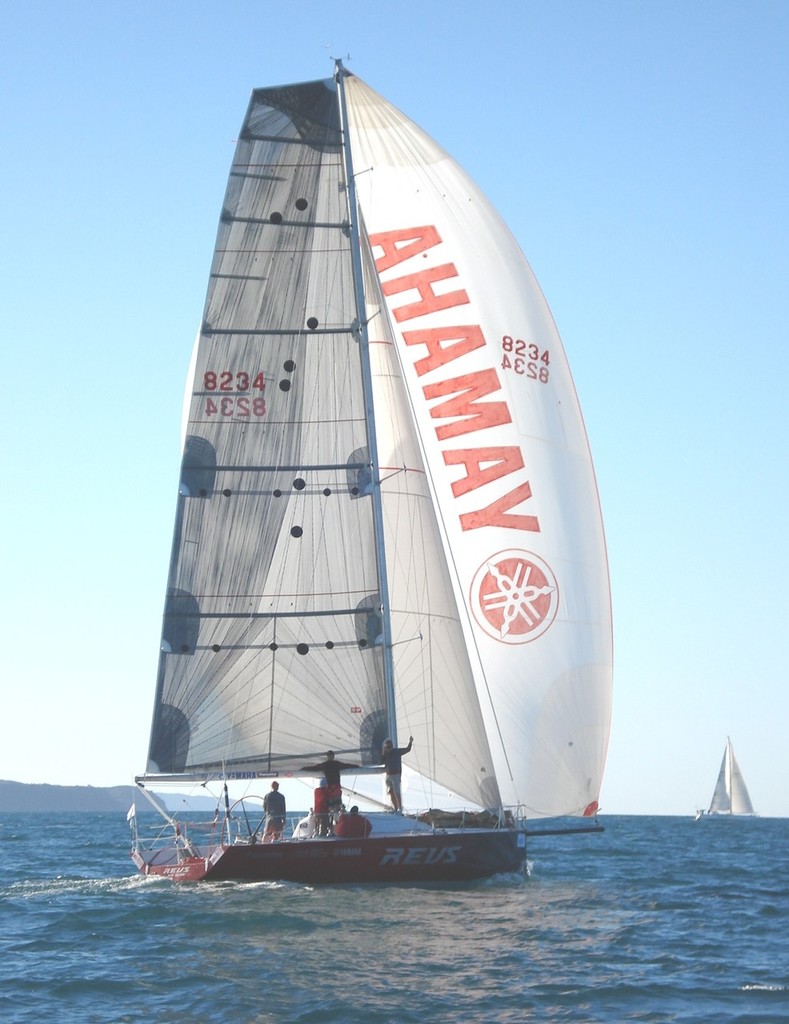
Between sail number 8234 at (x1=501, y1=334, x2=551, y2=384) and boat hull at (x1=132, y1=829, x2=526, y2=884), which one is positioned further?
sail number 8234 at (x1=501, y1=334, x2=551, y2=384)

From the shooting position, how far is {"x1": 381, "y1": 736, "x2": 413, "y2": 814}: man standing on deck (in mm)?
18938

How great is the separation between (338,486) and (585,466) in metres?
3.82

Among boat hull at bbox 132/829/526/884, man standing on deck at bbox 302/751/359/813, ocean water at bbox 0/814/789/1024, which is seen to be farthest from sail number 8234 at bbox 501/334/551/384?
ocean water at bbox 0/814/789/1024

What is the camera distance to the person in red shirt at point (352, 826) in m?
17.5

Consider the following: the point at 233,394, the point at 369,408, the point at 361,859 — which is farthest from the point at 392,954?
the point at 233,394

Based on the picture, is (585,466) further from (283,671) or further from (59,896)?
(59,896)

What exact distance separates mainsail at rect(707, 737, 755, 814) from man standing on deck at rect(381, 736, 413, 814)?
73744 millimetres

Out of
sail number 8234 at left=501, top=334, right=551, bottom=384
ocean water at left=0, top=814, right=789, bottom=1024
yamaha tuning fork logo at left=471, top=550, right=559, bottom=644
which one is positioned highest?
sail number 8234 at left=501, top=334, right=551, bottom=384

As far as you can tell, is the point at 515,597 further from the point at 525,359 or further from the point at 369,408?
the point at 525,359

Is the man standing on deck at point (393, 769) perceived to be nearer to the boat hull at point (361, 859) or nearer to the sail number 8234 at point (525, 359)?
the boat hull at point (361, 859)

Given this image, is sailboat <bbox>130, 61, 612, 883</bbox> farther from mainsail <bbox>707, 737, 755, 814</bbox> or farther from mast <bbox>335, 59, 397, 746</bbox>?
mainsail <bbox>707, 737, 755, 814</bbox>

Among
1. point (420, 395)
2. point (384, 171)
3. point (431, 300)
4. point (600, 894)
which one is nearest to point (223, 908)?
point (600, 894)

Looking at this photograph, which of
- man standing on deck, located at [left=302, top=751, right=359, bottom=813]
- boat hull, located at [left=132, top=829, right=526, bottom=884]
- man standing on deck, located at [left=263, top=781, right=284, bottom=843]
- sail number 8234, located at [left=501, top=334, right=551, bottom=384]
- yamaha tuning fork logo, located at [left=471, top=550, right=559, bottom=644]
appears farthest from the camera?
sail number 8234, located at [left=501, top=334, right=551, bottom=384]

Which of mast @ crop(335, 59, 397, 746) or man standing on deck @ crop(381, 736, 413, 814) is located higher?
mast @ crop(335, 59, 397, 746)
